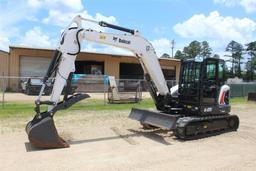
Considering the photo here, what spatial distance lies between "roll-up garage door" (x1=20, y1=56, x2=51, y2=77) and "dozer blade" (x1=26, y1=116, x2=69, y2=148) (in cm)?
3042

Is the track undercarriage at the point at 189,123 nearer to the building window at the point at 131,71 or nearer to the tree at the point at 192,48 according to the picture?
the building window at the point at 131,71

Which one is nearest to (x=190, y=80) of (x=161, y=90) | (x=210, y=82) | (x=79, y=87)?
(x=210, y=82)

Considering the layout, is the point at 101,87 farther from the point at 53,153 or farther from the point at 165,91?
the point at 53,153

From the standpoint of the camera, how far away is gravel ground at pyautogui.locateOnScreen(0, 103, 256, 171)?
24.9 feet

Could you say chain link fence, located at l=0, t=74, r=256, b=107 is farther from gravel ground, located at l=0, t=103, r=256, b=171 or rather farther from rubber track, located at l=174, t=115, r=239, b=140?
gravel ground, located at l=0, t=103, r=256, b=171

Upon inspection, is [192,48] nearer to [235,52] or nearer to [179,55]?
[179,55]

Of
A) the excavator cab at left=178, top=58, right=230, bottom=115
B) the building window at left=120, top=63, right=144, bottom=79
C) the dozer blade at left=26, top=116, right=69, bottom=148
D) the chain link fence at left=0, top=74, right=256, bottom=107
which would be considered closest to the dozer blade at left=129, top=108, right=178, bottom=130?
the excavator cab at left=178, top=58, right=230, bottom=115

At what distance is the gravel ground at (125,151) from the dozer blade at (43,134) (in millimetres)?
212

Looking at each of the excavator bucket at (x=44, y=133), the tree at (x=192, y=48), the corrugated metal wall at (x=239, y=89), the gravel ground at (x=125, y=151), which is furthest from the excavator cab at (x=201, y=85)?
the tree at (x=192, y=48)

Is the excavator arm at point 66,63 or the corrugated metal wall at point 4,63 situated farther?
the corrugated metal wall at point 4,63

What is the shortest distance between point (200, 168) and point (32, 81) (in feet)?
84.5

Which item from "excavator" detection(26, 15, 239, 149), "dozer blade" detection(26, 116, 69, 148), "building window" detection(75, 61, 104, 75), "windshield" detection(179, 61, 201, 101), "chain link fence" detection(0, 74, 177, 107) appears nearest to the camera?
"dozer blade" detection(26, 116, 69, 148)

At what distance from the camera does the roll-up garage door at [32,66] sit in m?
38.0

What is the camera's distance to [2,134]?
426 inches
